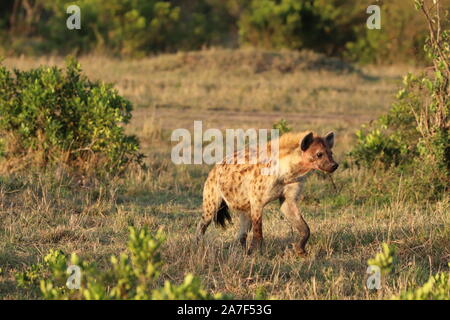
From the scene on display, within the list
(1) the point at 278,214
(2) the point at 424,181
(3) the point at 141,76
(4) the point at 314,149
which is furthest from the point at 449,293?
(3) the point at 141,76

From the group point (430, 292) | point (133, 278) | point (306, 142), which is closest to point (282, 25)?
point (306, 142)

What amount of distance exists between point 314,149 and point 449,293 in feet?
5.38

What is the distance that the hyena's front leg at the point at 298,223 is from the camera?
6.04m

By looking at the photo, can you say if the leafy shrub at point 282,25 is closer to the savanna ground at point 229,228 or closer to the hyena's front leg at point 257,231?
the savanna ground at point 229,228

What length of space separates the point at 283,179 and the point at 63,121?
156 inches

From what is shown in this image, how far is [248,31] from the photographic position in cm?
2597

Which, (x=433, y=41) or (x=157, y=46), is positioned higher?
(x=157, y=46)

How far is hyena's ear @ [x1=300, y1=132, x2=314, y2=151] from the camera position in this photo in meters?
5.95

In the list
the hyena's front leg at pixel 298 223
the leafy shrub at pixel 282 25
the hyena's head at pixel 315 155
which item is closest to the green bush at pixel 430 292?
the hyena's front leg at pixel 298 223

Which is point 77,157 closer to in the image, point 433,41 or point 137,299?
point 433,41

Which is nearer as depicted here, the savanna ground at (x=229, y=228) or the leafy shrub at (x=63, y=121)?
the savanna ground at (x=229, y=228)

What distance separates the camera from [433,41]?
8.11 metres

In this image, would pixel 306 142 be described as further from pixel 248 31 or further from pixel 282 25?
pixel 248 31

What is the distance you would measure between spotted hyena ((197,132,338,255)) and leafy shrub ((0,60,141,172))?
9.43ft
